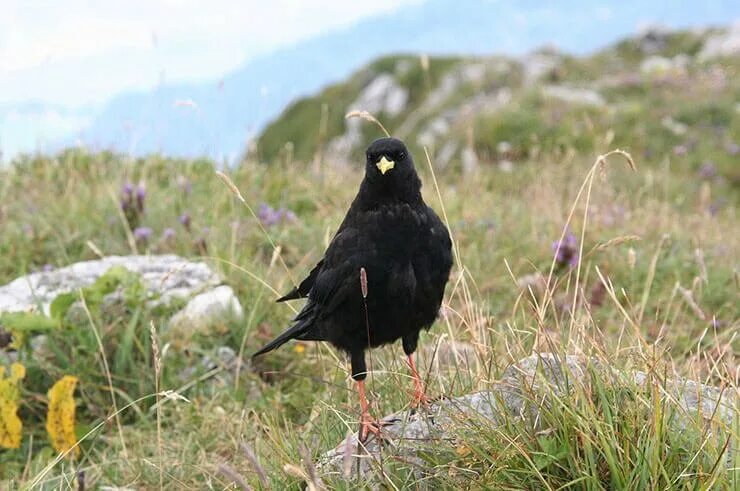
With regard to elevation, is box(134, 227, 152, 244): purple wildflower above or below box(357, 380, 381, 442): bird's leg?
below

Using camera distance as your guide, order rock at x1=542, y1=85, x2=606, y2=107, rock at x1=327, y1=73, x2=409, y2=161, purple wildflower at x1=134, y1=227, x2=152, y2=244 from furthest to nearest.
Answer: rock at x1=327, y1=73, x2=409, y2=161 → rock at x1=542, y1=85, x2=606, y2=107 → purple wildflower at x1=134, y1=227, x2=152, y2=244

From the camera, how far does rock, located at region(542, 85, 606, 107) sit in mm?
15856

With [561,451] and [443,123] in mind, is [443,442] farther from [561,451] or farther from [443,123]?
[443,123]

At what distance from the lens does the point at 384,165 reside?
3016 mm

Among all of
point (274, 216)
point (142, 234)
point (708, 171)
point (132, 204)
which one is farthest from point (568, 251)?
point (708, 171)

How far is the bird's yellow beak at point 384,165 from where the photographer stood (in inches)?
119

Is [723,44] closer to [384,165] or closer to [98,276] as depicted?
[98,276]

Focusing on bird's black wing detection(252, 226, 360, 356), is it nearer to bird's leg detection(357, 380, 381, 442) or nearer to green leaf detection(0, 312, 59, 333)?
bird's leg detection(357, 380, 381, 442)

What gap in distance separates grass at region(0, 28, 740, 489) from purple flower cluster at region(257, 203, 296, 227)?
58 millimetres

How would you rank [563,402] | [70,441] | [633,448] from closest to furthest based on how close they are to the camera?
1. [633,448]
2. [563,402]
3. [70,441]

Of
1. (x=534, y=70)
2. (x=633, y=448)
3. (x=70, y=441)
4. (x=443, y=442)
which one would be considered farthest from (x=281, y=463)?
(x=534, y=70)

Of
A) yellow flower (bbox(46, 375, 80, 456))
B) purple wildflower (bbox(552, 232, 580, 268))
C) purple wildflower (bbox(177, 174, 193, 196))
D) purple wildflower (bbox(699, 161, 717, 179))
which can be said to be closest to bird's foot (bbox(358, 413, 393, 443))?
yellow flower (bbox(46, 375, 80, 456))

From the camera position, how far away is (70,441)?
13.3ft

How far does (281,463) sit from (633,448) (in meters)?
1.16
